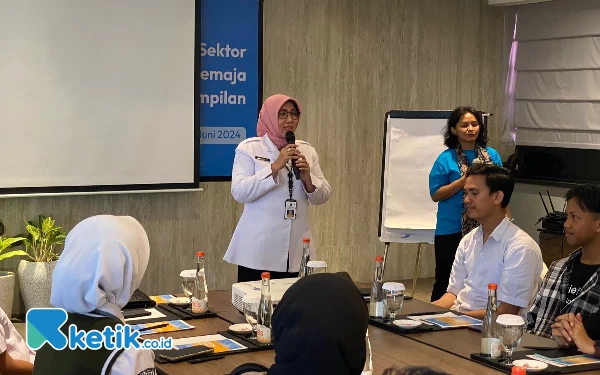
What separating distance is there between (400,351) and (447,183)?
8.59ft

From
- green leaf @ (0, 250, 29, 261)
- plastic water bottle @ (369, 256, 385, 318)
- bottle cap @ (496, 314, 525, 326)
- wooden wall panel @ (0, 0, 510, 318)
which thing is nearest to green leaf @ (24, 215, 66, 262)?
green leaf @ (0, 250, 29, 261)

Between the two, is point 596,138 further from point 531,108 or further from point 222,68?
point 222,68

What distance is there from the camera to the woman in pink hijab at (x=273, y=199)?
4535 mm

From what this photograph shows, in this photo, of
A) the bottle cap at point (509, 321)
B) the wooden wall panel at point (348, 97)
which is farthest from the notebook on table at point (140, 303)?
the wooden wall panel at point (348, 97)

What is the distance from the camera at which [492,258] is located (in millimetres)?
3855

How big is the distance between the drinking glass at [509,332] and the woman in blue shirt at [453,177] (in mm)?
2561

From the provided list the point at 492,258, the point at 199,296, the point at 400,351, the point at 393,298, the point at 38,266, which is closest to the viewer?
the point at 400,351

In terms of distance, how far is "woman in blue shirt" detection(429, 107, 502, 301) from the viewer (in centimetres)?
533

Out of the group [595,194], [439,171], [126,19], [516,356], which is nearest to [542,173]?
[439,171]

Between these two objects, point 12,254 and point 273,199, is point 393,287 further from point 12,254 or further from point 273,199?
point 12,254

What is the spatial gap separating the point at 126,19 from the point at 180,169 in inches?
47.0

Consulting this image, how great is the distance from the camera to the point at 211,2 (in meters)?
6.59

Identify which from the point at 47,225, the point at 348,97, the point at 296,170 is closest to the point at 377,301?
the point at 296,170

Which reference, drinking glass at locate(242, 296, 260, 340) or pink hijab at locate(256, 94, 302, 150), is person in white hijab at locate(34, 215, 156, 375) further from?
pink hijab at locate(256, 94, 302, 150)
